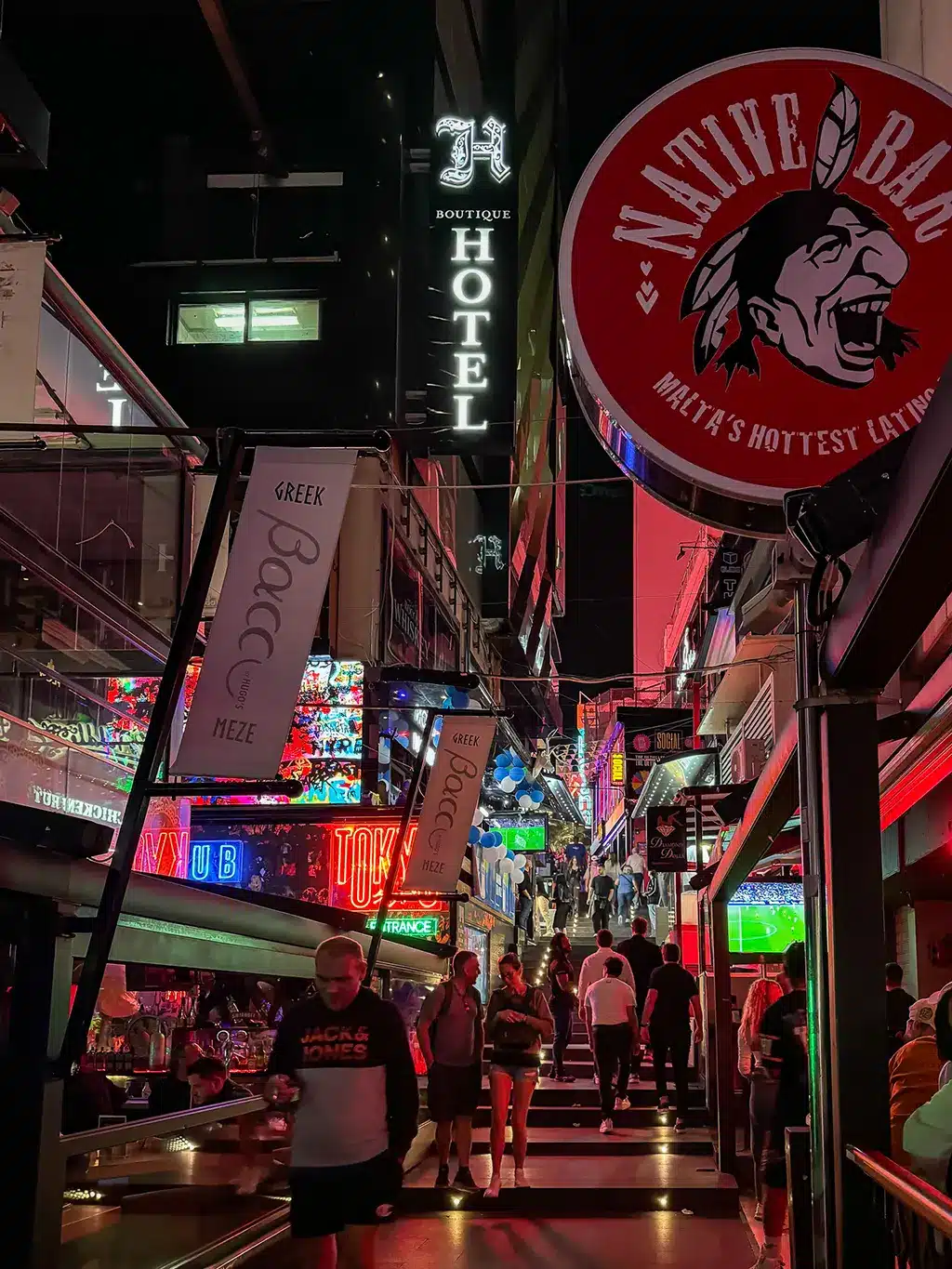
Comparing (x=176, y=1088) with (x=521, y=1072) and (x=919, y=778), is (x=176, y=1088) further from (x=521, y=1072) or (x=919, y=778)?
(x=919, y=778)

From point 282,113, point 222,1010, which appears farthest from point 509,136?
point 222,1010

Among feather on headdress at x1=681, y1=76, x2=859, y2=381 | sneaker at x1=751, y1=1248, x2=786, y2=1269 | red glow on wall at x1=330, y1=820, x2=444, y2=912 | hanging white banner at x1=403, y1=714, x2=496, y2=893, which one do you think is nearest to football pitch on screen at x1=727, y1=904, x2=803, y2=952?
red glow on wall at x1=330, y1=820, x2=444, y2=912

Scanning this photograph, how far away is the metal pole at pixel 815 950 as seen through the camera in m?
4.64

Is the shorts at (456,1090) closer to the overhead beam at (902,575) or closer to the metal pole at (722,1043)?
the metal pole at (722,1043)

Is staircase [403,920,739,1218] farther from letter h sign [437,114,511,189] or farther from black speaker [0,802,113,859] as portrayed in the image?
letter h sign [437,114,511,189]

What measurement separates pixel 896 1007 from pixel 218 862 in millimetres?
14433

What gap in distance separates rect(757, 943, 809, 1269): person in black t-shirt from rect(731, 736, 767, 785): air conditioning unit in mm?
14038

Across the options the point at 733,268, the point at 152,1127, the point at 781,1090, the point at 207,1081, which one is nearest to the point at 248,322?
the point at 207,1081

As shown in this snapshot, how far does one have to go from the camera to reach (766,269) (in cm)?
483

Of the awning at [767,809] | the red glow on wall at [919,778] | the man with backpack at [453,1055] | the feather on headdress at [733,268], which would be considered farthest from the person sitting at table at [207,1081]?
the feather on headdress at [733,268]

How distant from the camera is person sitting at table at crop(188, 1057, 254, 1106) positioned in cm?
845

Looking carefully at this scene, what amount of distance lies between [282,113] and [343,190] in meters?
2.03

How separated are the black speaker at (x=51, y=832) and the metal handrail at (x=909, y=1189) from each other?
3224 mm

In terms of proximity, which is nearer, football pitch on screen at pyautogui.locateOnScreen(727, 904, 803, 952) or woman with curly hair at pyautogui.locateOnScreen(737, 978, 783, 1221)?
woman with curly hair at pyautogui.locateOnScreen(737, 978, 783, 1221)
